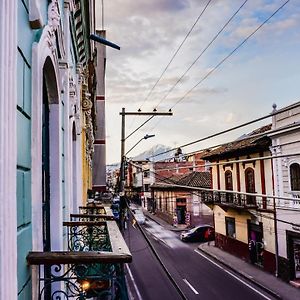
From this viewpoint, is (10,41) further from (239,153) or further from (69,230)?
(239,153)

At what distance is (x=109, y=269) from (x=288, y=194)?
1532cm

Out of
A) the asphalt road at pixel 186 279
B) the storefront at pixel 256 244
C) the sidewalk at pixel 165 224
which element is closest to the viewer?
the asphalt road at pixel 186 279

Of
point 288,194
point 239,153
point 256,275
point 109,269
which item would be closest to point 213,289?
point 256,275

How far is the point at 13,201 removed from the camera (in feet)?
6.11

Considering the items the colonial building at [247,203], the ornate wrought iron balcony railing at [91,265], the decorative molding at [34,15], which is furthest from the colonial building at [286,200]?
the decorative molding at [34,15]

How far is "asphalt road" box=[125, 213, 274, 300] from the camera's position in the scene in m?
15.3

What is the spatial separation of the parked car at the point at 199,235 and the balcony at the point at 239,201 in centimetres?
455

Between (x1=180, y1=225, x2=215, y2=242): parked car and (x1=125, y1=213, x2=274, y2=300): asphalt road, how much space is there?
2370mm

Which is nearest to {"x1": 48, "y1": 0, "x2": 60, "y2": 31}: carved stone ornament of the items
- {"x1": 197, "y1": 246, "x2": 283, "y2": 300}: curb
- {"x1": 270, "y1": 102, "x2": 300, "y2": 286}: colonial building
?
{"x1": 270, "y1": 102, "x2": 300, "y2": 286}: colonial building

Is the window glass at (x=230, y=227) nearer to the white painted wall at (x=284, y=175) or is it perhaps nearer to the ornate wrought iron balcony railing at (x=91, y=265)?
the white painted wall at (x=284, y=175)

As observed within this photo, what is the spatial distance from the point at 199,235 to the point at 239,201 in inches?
367

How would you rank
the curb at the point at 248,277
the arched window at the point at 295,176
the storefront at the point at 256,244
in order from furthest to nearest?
1. the storefront at the point at 256,244
2. the arched window at the point at 295,176
3. the curb at the point at 248,277

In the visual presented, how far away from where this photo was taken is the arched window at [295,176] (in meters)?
16.2

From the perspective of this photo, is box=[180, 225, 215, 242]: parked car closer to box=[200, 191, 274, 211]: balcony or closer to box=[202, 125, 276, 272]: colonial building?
box=[202, 125, 276, 272]: colonial building
